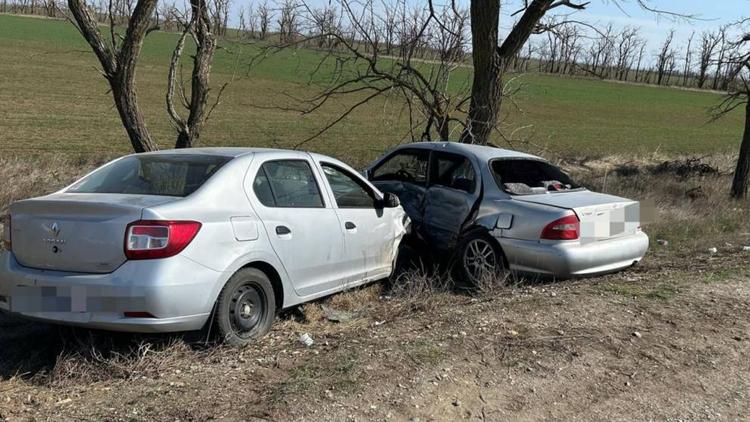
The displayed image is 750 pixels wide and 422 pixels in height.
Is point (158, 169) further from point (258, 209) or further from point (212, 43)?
point (212, 43)

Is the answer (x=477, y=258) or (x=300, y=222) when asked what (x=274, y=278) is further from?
(x=477, y=258)

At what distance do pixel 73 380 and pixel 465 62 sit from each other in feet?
32.7

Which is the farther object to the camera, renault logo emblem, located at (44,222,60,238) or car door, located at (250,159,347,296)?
car door, located at (250,159,347,296)

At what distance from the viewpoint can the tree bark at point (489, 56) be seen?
441 inches

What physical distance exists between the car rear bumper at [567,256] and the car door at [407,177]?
140 cm

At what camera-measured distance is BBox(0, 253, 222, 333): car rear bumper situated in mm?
4031

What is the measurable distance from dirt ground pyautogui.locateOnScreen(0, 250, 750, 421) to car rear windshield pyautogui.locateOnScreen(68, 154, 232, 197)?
102 centimetres

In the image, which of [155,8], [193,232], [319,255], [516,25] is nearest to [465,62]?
[516,25]

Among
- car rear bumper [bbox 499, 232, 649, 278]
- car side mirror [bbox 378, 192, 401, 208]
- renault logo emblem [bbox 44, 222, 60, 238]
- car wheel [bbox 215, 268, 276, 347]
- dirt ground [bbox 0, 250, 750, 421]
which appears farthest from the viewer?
car side mirror [bbox 378, 192, 401, 208]

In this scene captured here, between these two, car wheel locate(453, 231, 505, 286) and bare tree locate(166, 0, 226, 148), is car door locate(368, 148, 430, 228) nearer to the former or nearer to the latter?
car wheel locate(453, 231, 505, 286)

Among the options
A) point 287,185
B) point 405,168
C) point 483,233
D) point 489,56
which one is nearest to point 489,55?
point 489,56

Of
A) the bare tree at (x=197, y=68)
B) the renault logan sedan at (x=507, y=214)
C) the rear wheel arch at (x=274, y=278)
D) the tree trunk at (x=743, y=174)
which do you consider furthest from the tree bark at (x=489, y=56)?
the rear wheel arch at (x=274, y=278)

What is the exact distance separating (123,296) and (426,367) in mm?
1873

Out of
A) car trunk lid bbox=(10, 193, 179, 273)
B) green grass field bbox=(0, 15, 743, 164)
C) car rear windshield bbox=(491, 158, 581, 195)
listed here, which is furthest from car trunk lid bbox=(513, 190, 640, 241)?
green grass field bbox=(0, 15, 743, 164)
